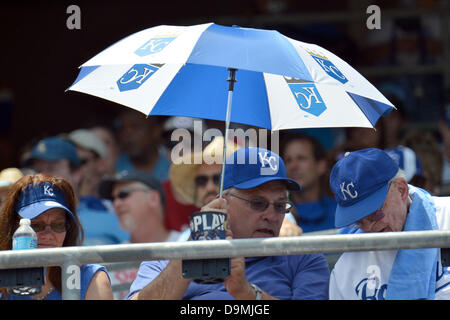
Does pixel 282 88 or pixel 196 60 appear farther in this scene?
pixel 282 88

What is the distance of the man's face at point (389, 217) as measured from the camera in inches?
150

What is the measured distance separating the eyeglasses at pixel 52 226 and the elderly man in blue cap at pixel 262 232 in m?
0.41

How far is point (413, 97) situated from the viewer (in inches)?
327

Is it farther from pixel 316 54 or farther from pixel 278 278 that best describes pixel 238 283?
pixel 316 54

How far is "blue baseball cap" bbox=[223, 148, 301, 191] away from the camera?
4152 millimetres

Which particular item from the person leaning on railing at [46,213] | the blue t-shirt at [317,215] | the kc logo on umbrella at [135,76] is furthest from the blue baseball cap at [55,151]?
the person leaning on railing at [46,213]

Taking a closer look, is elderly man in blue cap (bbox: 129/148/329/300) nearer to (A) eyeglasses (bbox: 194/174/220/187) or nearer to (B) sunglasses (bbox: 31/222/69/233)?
(B) sunglasses (bbox: 31/222/69/233)

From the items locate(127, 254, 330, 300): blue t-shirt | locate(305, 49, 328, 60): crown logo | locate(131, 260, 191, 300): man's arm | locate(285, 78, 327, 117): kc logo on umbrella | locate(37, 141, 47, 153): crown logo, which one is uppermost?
locate(305, 49, 328, 60): crown logo

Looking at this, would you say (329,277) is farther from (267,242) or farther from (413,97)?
(413,97)

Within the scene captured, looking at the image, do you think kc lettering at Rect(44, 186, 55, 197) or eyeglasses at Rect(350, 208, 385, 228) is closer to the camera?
eyeglasses at Rect(350, 208, 385, 228)

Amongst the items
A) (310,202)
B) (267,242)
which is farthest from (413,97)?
(267,242)

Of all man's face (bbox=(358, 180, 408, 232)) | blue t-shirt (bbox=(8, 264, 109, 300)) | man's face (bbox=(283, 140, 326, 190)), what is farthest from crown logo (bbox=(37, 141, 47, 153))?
man's face (bbox=(358, 180, 408, 232))

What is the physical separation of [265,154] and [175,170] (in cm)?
165

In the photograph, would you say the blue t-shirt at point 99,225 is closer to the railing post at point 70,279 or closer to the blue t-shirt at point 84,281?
the blue t-shirt at point 84,281
